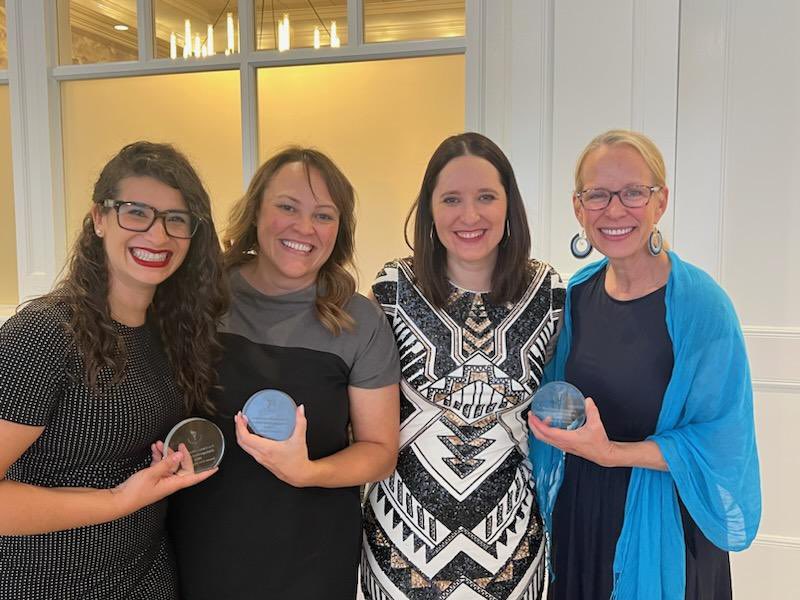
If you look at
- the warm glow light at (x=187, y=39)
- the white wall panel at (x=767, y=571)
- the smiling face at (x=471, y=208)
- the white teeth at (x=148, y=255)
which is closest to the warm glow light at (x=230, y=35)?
the warm glow light at (x=187, y=39)

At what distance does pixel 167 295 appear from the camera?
1521mm

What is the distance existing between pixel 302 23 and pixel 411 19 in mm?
571

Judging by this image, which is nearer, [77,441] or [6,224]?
[77,441]

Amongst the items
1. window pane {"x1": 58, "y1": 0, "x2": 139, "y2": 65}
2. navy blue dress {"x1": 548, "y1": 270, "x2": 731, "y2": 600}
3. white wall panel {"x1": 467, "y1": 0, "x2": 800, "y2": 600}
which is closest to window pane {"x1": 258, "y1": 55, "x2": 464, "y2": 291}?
white wall panel {"x1": 467, "y1": 0, "x2": 800, "y2": 600}

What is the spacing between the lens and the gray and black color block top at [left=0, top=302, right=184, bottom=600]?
1.18 metres

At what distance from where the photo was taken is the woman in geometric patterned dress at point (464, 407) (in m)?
1.67

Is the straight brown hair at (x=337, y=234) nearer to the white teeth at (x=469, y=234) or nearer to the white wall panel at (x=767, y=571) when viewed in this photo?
the white teeth at (x=469, y=234)

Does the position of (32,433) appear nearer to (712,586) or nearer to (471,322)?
(471,322)

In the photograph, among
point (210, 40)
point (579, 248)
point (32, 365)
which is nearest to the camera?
point (32, 365)

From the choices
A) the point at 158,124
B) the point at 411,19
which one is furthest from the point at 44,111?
the point at 411,19

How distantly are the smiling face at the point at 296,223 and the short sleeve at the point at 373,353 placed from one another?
0.57 ft

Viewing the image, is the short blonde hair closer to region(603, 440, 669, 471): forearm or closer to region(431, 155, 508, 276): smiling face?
region(431, 155, 508, 276): smiling face

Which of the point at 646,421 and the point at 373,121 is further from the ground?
the point at 373,121

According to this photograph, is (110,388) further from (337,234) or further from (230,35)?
(230,35)
